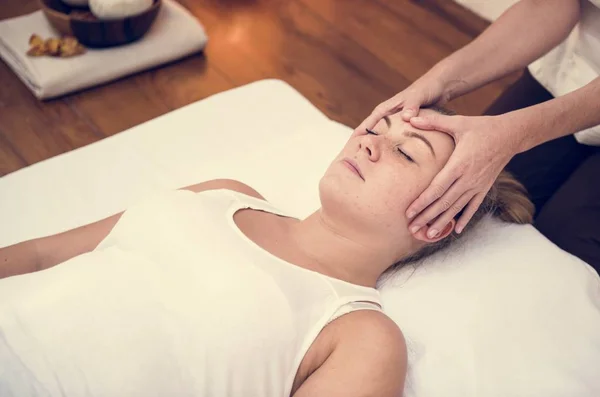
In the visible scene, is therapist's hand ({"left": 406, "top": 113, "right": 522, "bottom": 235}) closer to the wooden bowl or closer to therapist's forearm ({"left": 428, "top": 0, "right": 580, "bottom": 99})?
therapist's forearm ({"left": 428, "top": 0, "right": 580, "bottom": 99})

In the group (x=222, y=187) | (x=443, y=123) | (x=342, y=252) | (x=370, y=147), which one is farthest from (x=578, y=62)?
(x=222, y=187)

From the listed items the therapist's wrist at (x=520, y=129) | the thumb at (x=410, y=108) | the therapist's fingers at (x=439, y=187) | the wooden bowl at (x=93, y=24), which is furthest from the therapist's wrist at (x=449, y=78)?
the wooden bowl at (x=93, y=24)

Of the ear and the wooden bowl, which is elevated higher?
the ear

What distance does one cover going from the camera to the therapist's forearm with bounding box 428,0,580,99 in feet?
4.76

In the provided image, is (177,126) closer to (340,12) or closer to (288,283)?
(288,283)

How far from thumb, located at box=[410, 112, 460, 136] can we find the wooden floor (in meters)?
1.07

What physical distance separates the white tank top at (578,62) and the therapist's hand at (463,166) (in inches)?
19.5

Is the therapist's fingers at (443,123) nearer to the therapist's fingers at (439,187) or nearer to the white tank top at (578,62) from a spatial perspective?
the therapist's fingers at (439,187)

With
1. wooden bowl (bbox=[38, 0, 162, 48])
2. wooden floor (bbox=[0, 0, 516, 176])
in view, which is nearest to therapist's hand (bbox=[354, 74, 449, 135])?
wooden floor (bbox=[0, 0, 516, 176])

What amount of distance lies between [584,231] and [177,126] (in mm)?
1117

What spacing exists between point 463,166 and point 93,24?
1.48 m

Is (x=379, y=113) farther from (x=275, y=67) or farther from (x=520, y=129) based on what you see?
(x=275, y=67)

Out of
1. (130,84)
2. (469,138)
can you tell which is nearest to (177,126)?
(130,84)

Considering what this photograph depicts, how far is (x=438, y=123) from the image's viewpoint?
3.77 ft
